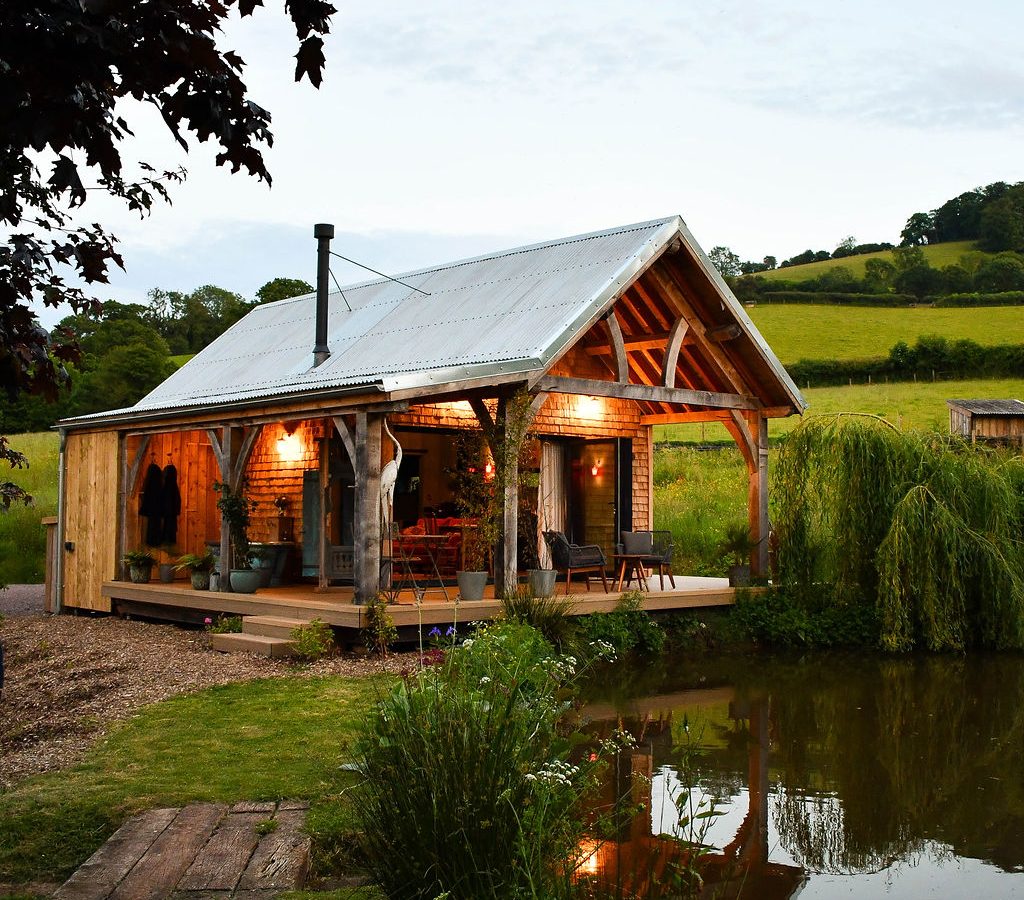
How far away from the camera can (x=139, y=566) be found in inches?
573

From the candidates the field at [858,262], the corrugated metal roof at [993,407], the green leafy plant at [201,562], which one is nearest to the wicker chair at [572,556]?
the green leafy plant at [201,562]

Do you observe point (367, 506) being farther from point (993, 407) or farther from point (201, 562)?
point (993, 407)

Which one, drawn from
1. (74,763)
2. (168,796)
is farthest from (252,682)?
(168,796)

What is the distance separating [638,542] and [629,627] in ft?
7.48

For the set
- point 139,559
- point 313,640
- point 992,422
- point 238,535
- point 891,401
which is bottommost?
point 313,640

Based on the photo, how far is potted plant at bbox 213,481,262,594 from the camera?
12.7 meters

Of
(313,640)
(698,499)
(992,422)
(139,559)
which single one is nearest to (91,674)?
(313,640)

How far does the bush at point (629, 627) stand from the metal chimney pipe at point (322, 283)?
Answer: 5.21 m

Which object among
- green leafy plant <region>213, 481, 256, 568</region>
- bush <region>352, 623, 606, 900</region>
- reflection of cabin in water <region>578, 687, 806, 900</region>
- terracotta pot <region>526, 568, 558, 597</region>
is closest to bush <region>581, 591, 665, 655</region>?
terracotta pot <region>526, 568, 558, 597</region>

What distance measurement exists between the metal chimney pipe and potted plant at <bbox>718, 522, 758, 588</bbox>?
5915 mm

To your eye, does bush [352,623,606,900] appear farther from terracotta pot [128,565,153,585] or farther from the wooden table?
terracotta pot [128,565,153,585]

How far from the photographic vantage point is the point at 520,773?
411 centimetres

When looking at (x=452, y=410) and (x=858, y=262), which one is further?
(x=858, y=262)

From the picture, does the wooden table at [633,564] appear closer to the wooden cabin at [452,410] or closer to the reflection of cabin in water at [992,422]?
the wooden cabin at [452,410]
